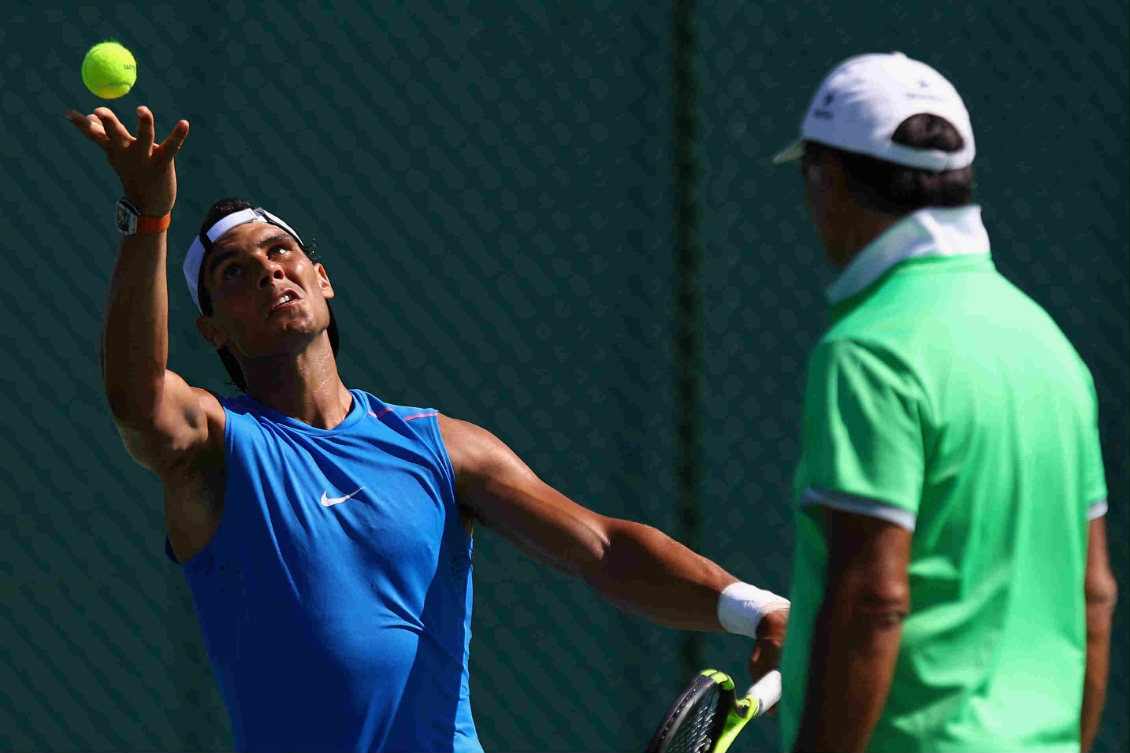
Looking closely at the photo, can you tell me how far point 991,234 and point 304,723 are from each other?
252 centimetres

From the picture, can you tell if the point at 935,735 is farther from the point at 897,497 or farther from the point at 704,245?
the point at 704,245

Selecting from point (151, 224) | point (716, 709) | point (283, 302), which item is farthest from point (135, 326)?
point (716, 709)

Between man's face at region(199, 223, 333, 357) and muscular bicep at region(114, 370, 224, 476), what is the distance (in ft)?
0.73

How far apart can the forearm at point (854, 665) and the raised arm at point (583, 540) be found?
40.9 inches

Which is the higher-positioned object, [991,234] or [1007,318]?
[1007,318]

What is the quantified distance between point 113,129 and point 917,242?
119cm

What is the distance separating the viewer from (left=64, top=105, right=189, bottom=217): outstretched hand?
2240 millimetres

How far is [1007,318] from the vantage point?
1673mm

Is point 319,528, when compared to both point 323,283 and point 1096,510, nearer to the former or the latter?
point 323,283

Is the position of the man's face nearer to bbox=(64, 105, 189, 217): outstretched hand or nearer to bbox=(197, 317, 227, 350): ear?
bbox=(197, 317, 227, 350): ear

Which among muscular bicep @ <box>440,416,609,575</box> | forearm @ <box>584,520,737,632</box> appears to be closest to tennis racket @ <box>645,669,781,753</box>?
forearm @ <box>584,520,737,632</box>

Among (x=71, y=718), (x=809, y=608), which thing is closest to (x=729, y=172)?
(x=71, y=718)

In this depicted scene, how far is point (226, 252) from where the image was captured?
9.20ft

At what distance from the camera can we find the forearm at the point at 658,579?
2.61 meters
